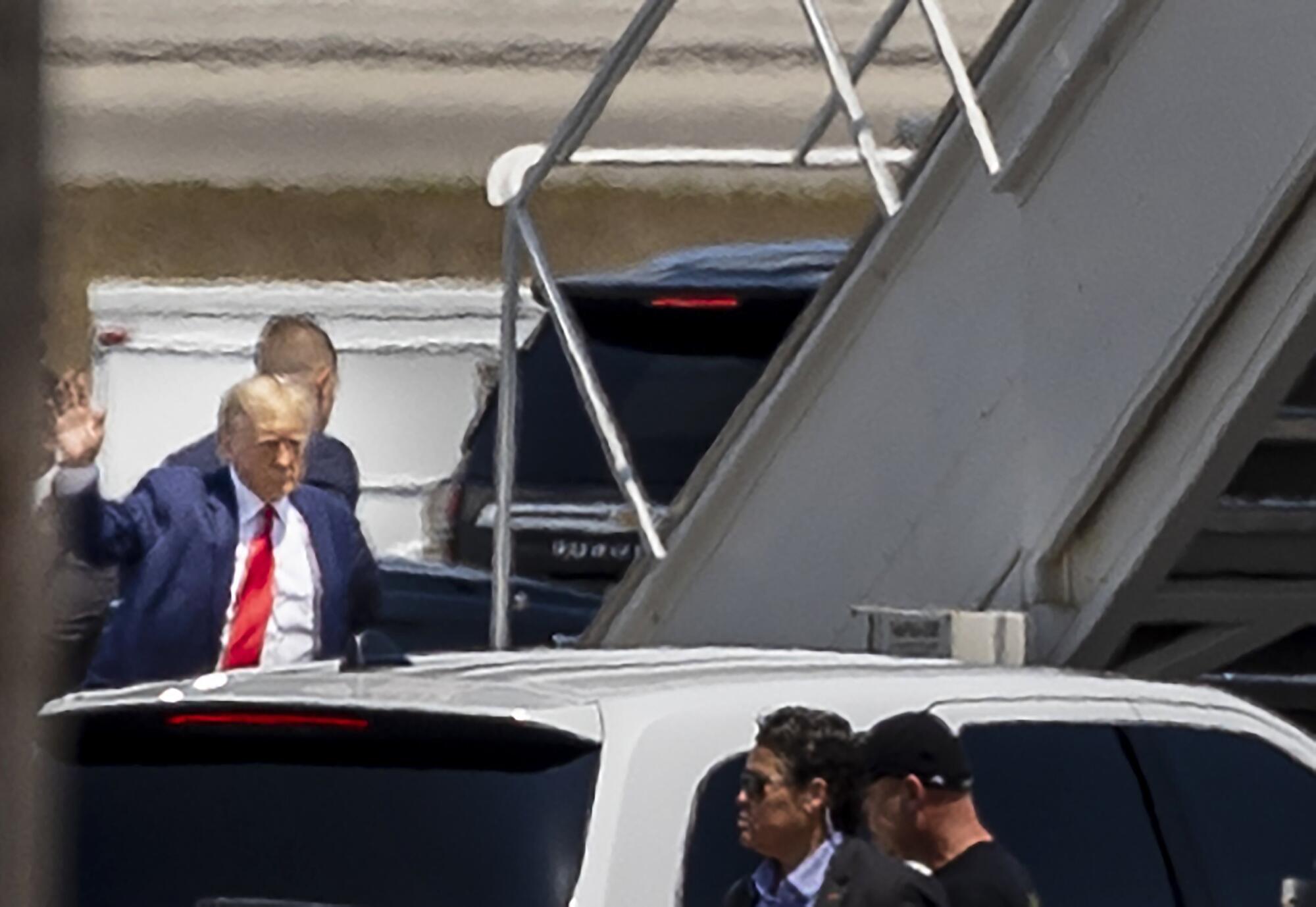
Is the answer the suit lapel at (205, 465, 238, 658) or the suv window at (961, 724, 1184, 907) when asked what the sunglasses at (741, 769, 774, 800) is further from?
the suit lapel at (205, 465, 238, 658)

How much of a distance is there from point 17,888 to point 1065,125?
4.46m

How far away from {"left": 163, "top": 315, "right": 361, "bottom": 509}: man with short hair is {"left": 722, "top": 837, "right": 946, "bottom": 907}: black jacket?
12.7 ft

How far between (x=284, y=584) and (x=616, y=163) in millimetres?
1272

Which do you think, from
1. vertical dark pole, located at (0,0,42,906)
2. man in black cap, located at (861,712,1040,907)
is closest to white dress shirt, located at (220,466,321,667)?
man in black cap, located at (861,712,1040,907)

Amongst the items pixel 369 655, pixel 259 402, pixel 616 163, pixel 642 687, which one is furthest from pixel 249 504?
pixel 642 687

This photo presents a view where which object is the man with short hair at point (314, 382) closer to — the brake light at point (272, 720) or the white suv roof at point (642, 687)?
the white suv roof at point (642, 687)

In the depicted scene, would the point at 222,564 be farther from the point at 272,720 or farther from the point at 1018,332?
the point at 272,720

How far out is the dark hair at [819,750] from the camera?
3840 millimetres

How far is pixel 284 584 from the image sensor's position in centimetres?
720

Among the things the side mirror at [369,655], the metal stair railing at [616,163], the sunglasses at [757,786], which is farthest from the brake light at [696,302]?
the sunglasses at [757,786]

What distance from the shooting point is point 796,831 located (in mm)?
3918

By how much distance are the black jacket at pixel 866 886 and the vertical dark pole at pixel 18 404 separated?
2.29 m

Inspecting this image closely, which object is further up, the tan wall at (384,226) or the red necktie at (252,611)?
the tan wall at (384,226)

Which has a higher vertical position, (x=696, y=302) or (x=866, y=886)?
(x=696, y=302)
